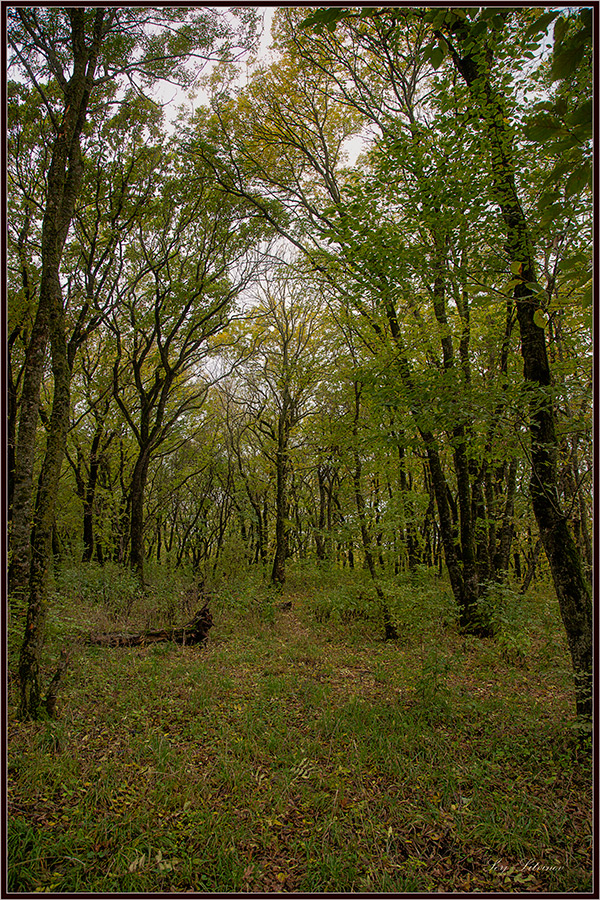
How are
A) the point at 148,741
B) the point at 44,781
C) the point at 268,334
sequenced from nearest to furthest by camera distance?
the point at 44,781 → the point at 148,741 → the point at 268,334

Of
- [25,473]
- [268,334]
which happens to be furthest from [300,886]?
[268,334]

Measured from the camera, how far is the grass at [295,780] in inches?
116

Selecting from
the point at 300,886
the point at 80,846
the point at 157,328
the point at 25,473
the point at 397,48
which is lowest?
the point at 300,886

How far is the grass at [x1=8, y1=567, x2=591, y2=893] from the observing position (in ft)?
9.64

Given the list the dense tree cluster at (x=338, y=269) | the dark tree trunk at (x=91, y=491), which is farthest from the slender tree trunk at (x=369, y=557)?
the dark tree trunk at (x=91, y=491)

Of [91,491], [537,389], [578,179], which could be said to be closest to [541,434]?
[537,389]

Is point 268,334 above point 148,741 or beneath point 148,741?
above

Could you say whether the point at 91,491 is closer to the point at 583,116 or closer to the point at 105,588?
the point at 105,588

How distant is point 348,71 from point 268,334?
8.45 meters

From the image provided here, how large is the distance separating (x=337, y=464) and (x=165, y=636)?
5.52 metres

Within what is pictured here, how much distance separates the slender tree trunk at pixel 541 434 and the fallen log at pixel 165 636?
632 centimetres

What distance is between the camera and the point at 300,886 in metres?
2.90

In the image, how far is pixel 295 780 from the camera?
12.8 feet

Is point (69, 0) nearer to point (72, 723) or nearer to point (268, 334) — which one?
point (72, 723)
